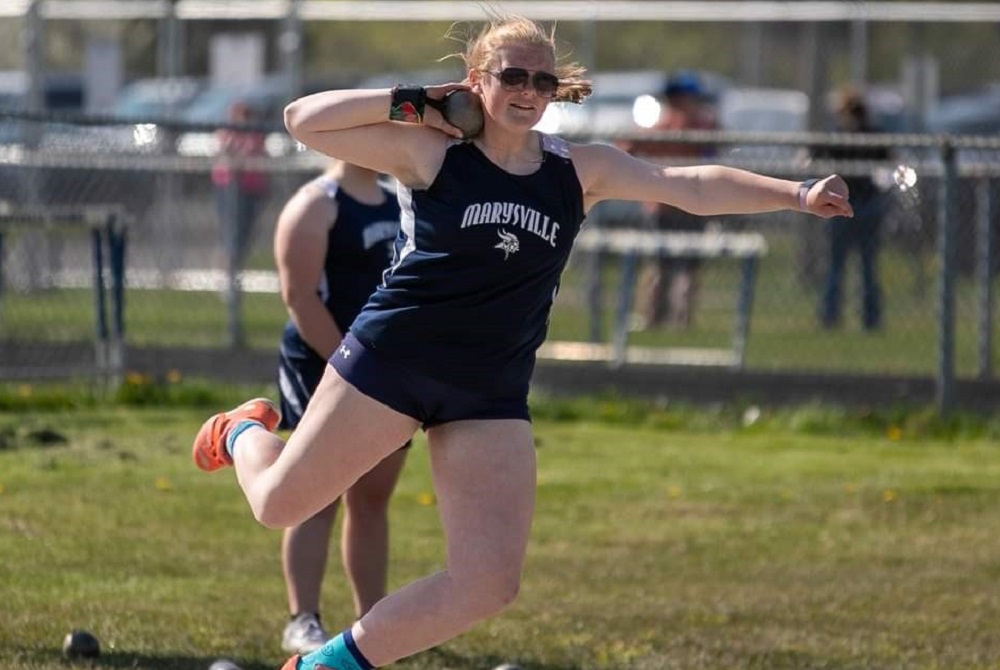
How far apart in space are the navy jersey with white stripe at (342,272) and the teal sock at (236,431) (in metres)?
0.97

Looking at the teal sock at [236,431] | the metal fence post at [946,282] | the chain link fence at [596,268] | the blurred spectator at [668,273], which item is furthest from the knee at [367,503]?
the blurred spectator at [668,273]

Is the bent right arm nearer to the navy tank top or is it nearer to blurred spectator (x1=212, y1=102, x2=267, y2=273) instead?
the navy tank top

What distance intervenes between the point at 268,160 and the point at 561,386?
286cm

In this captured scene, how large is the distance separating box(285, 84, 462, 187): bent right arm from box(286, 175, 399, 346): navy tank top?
1608mm

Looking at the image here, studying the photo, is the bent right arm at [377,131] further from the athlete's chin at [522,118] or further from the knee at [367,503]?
the knee at [367,503]

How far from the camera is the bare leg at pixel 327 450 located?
17.4 feet

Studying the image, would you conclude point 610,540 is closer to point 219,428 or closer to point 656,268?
point 219,428

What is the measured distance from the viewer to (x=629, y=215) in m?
16.4

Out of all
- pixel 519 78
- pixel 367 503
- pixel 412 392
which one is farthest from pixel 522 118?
pixel 367 503

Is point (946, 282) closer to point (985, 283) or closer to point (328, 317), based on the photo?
point (985, 283)

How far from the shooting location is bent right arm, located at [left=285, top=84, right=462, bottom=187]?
5254 millimetres

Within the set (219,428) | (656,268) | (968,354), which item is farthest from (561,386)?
Answer: (219,428)

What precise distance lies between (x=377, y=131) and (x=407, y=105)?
0.13 m

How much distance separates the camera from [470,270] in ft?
17.2
